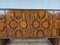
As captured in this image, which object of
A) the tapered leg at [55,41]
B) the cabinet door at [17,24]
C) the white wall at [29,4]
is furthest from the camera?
the white wall at [29,4]

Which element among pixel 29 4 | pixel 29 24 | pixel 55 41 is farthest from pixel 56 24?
pixel 29 4

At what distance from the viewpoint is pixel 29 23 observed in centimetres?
221

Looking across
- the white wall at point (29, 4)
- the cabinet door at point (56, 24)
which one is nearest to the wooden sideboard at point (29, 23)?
the cabinet door at point (56, 24)

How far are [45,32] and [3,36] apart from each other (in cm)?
70

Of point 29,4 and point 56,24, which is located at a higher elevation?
point 29,4

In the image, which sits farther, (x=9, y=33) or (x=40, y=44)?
(x=40, y=44)

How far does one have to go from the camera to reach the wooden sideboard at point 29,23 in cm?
218

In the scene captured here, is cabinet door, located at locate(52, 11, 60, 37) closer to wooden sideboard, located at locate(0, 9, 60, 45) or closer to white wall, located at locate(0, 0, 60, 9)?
wooden sideboard, located at locate(0, 9, 60, 45)

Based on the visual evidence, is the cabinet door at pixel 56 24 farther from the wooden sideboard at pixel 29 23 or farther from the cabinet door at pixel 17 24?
the cabinet door at pixel 17 24

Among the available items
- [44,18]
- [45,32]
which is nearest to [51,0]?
[44,18]

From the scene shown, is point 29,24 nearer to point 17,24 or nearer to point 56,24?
point 17,24

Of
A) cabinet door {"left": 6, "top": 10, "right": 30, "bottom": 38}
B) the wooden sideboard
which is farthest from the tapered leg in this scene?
cabinet door {"left": 6, "top": 10, "right": 30, "bottom": 38}

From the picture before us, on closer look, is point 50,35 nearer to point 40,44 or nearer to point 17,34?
point 40,44

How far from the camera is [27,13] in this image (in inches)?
85.8
